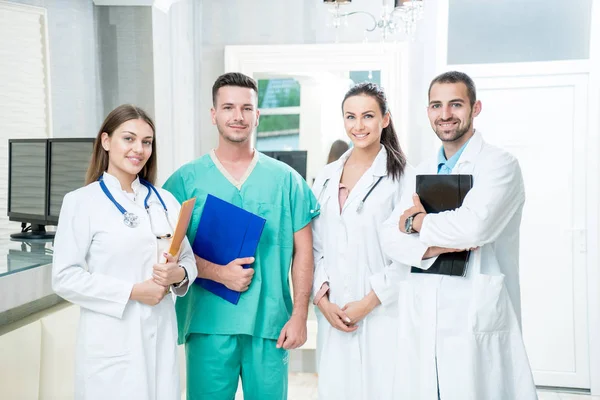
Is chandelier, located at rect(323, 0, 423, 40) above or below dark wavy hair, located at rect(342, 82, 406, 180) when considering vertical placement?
above

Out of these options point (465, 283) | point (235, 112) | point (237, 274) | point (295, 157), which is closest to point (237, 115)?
point (235, 112)

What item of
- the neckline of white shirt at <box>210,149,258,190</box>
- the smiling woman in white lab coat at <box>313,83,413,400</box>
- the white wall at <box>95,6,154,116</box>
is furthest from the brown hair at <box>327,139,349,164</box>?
the neckline of white shirt at <box>210,149,258,190</box>

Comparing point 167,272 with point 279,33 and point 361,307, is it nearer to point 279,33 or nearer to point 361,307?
point 361,307

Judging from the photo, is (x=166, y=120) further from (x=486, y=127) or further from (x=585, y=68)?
(x=585, y=68)

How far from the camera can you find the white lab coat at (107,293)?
5.44 feet

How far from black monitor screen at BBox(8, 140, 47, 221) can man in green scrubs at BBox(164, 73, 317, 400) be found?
886mm

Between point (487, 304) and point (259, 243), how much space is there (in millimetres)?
785

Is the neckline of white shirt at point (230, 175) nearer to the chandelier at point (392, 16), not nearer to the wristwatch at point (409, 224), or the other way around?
the wristwatch at point (409, 224)

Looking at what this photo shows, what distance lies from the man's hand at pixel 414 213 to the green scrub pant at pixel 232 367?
63 centimetres

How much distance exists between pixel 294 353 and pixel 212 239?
213 centimetres

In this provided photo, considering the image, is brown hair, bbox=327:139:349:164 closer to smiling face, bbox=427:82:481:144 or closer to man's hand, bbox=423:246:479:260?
smiling face, bbox=427:82:481:144

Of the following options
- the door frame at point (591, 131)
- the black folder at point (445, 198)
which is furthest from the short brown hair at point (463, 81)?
the door frame at point (591, 131)

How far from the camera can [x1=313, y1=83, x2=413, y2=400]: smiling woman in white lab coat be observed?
209 centimetres

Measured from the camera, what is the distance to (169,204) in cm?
189
